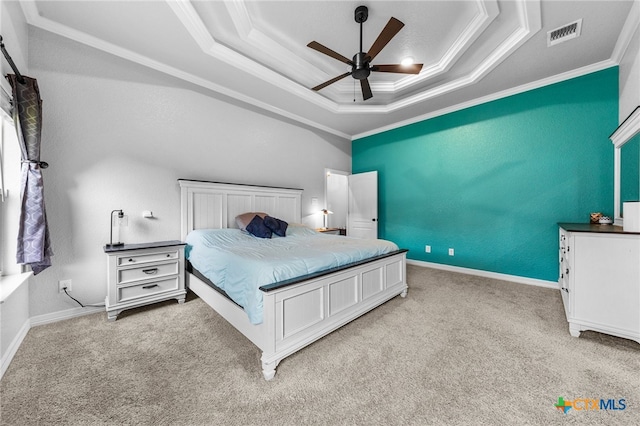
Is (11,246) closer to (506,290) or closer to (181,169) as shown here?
(181,169)

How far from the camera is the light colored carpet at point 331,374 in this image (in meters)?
1.31

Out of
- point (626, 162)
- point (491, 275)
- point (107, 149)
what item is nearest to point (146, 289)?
point (107, 149)

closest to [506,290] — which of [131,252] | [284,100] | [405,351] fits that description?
[405,351]

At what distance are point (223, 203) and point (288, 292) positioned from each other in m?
2.27

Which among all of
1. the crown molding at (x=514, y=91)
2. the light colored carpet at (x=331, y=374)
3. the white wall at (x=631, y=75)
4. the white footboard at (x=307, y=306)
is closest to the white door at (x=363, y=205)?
the crown molding at (x=514, y=91)

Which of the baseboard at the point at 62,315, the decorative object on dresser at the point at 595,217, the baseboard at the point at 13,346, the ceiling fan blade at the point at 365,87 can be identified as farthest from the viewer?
the decorative object on dresser at the point at 595,217

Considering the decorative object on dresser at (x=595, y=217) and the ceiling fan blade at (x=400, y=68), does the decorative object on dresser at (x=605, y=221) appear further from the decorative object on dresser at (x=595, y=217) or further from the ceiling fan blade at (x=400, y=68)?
the ceiling fan blade at (x=400, y=68)

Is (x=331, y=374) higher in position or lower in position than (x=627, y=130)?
lower

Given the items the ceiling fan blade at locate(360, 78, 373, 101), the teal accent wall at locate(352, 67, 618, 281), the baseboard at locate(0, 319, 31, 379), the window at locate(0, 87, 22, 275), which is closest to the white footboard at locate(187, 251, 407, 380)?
the baseboard at locate(0, 319, 31, 379)

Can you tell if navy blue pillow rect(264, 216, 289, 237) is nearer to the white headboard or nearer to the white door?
the white headboard

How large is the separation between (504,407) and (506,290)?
2325mm

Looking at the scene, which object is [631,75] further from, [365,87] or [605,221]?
[365,87]

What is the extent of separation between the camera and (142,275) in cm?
249

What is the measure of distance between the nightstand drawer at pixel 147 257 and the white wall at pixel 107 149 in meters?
0.46
